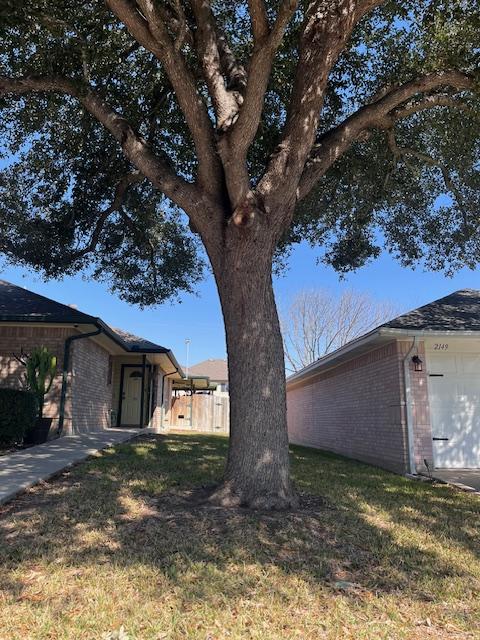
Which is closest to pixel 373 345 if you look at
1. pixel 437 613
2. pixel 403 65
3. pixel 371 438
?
pixel 371 438

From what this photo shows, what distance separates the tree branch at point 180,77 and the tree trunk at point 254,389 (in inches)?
43.4

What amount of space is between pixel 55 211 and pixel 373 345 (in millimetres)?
7135

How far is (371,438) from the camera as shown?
1088 cm

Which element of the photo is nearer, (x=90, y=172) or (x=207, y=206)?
→ (x=207, y=206)

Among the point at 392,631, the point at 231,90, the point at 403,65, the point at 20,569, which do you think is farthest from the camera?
the point at 403,65

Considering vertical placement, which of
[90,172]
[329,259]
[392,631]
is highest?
[90,172]

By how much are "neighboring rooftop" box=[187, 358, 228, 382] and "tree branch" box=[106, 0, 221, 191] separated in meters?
38.1

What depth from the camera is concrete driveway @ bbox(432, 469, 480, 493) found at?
7.51 m

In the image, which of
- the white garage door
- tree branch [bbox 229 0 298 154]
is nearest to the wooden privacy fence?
the white garage door

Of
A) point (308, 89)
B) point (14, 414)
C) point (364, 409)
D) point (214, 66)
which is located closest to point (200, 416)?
point (364, 409)

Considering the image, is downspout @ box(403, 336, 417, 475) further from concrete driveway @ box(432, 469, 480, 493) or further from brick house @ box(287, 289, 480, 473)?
concrete driveway @ box(432, 469, 480, 493)

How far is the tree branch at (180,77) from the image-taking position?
5.31 meters

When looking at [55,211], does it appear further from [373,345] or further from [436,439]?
[436,439]

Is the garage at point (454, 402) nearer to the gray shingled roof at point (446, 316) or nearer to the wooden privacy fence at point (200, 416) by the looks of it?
the gray shingled roof at point (446, 316)
